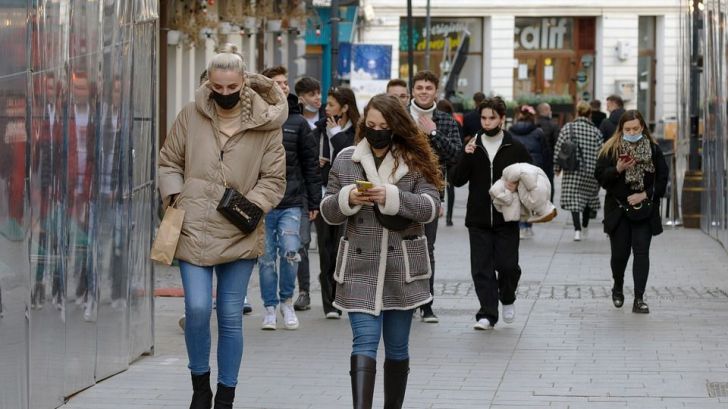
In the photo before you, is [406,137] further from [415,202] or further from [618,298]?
[618,298]

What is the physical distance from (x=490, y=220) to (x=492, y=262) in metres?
0.33

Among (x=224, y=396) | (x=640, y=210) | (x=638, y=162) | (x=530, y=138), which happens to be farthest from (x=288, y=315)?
(x=530, y=138)

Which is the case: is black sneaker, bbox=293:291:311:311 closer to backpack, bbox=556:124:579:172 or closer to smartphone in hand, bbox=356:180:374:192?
smartphone in hand, bbox=356:180:374:192

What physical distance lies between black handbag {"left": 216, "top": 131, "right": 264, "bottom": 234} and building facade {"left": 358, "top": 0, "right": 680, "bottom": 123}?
46.7 metres

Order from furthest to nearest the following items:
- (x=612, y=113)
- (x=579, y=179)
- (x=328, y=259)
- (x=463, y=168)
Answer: (x=612, y=113) → (x=579, y=179) → (x=328, y=259) → (x=463, y=168)

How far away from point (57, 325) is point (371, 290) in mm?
1782

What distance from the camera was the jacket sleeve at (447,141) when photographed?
11.2 meters

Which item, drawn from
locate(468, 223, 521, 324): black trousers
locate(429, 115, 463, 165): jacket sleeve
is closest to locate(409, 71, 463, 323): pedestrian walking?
locate(429, 115, 463, 165): jacket sleeve

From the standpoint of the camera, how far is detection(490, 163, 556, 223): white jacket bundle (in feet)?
36.7

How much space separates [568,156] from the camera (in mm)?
19984

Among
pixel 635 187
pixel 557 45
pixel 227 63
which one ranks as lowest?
pixel 635 187

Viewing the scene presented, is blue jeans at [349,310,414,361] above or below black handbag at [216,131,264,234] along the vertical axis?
below

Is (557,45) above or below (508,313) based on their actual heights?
above

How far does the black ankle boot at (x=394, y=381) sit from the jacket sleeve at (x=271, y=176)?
37.4 inches
